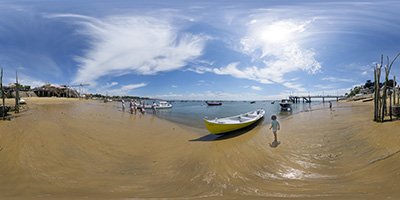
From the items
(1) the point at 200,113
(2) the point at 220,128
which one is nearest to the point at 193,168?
(2) the point at 220,128

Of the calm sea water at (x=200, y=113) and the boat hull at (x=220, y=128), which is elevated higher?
the boat hull at (x=220, y=128)

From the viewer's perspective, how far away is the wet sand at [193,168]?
11.4 feet

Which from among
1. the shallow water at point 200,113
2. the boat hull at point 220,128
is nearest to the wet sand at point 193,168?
the boat hull at point 220,128

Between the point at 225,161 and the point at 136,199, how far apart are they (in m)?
3.53

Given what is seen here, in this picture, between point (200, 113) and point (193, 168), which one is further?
point (200, 113)

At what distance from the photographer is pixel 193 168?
507 centimetres

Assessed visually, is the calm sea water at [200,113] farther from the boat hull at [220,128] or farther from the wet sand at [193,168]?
the wet sand at [193,168]

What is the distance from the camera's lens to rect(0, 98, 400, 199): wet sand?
3.46 meters

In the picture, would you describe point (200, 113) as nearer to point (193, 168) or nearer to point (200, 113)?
point (200, 113)

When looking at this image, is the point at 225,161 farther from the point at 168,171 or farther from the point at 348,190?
the point at 348,190

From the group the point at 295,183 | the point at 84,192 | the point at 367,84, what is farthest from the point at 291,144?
the point at 367,84

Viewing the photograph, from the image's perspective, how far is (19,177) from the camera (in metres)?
3.76

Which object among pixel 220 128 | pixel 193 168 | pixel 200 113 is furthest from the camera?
pixel 200 113

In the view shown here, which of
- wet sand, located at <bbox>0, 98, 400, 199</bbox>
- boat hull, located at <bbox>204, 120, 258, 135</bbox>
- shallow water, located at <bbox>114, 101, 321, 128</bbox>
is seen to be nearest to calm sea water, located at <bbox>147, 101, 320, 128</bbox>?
shallow water, located at <bbox>114, 101, 321, 128</bbox>
